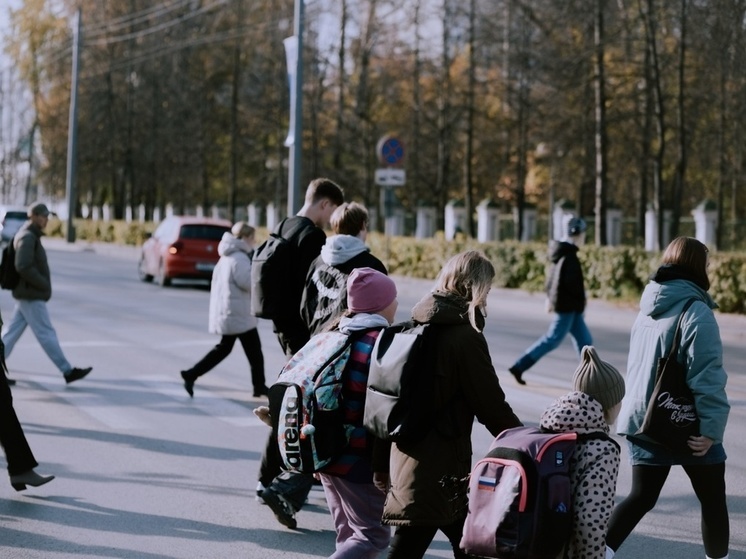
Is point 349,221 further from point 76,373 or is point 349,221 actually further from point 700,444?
point 76,373

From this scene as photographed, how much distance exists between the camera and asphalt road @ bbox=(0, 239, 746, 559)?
5828mm

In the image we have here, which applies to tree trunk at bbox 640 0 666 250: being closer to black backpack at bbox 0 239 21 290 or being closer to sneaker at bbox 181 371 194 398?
sneaker at bbox 181 371 194 398

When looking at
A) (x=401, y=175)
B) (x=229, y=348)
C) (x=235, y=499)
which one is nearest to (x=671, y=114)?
(x=401, y=175)

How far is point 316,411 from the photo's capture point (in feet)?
13.9

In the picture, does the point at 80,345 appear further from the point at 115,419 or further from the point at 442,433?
the point at 442,433

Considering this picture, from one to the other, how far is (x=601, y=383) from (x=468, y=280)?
1.88 ft

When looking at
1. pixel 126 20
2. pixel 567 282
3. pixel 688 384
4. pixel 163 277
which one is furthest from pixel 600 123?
pixel 126 20

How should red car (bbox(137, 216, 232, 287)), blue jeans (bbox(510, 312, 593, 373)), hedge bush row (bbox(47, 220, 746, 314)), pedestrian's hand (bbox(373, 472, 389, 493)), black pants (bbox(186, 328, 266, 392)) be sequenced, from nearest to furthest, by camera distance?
pedestrian's hand (bbox(373, 472, 389, 493)) → black pants (bbox(186, 328, 266, 392)) → blue jeans (bbox(510, 312, 593, 373)) → hedge bush row (bbox(47, 220, 746, 314)) → red car (bbox(137, 216, 232, 287))

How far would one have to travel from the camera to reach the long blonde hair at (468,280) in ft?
13.2

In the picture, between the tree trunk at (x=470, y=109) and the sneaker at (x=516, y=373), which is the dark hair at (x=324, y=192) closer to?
the sneaker at (x=516, y=373)

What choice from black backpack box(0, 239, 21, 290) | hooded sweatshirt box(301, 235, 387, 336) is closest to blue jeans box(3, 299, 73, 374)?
black backpack box(0, 239, 21, 290)

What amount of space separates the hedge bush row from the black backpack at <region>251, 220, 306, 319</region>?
13.6m

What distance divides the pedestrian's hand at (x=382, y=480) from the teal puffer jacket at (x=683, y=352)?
4.20ft

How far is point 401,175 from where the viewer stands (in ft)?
80.2
